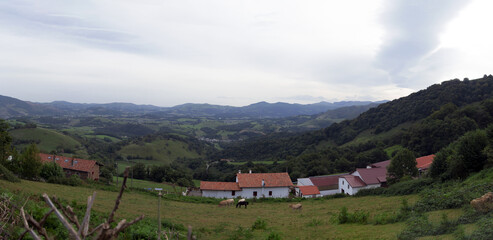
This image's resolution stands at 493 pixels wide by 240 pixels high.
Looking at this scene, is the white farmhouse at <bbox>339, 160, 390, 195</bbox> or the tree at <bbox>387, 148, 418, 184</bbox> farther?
the white farmhouse at <bbox>339, 160, 390, 195</bbox>

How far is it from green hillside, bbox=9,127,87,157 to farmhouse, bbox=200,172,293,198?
2831 inches

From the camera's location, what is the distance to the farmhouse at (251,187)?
144 feet

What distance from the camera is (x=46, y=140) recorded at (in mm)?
101938

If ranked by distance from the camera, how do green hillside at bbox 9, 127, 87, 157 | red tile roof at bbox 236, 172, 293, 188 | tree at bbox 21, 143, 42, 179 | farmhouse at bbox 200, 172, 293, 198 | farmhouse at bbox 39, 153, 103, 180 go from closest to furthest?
tree at bbox 21, 143, 42, 179 → farmhouse at bbox 200, 172, 293, 198 → red tile roof at bbox 236, 172, 293, 188 → farmhouse at bbox 39, 153, 103, 180 → green hillside at bbox 9, 127, 87, 157

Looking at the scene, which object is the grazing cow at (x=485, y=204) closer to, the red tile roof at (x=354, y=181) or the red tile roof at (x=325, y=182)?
the red tile roof at (x=354, y=181)

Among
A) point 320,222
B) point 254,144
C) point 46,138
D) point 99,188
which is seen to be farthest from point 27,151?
point 254,144

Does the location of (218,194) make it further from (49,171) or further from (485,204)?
(485,204)

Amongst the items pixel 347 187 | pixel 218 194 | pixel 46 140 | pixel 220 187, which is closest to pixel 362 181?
pixel 347 187

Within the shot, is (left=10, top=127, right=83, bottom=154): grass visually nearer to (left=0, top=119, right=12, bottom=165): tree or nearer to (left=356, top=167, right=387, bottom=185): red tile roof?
(left=0, top=119, right=12, bottom=165): tree

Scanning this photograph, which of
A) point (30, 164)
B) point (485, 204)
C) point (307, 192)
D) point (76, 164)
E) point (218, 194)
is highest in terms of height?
point (485, 204)

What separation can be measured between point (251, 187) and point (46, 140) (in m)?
94.9

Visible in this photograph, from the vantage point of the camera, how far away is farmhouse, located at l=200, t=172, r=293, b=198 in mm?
43781

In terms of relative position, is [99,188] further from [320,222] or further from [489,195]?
[489,195]

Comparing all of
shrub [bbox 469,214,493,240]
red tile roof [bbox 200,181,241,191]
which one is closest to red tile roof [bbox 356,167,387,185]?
red tile roof [bbox 200,181,241,191]
